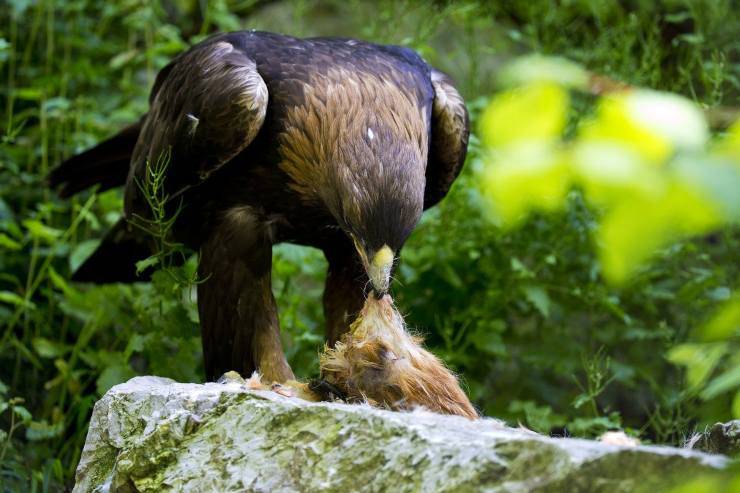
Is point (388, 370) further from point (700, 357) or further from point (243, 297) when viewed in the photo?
point (700, 357)

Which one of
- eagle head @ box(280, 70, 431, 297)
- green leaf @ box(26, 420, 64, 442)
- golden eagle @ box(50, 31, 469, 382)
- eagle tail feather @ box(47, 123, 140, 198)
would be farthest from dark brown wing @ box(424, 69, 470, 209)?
green leaf @ box(26, 420, 64, 442)

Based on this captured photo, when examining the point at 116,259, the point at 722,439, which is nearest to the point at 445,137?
the point at 116,259

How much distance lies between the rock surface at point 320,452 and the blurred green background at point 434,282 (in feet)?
4.37

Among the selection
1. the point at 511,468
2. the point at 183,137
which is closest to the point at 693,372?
the point at 511,468

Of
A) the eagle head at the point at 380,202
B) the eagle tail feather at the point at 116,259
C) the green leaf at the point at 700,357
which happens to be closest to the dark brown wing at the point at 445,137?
the eagle head at the point at 380,202

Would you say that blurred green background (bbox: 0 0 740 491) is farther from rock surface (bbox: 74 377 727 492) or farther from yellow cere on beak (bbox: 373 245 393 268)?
rock surface (bbox: 74 377 727 492)

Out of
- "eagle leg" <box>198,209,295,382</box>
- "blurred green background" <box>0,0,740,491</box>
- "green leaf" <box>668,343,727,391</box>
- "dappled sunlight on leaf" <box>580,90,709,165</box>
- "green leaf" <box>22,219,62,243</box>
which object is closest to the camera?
"dappled sunlight on leaf" <box>580,90,709,165</box>

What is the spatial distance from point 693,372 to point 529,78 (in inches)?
21.9

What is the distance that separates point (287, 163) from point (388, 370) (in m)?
1.13

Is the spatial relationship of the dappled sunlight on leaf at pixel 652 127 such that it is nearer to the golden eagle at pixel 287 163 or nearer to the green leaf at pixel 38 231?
the golden eagle at pixel 287 163

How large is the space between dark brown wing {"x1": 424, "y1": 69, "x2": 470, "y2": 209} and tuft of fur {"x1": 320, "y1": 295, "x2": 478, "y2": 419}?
4.06 feet

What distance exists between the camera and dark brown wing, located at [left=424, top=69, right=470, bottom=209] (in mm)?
5043

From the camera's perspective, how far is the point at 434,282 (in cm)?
621

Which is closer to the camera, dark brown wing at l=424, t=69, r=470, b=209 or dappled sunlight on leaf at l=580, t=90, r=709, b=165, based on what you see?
dappled sunlight on leaf at l=580, t=90, r=709, b=165
